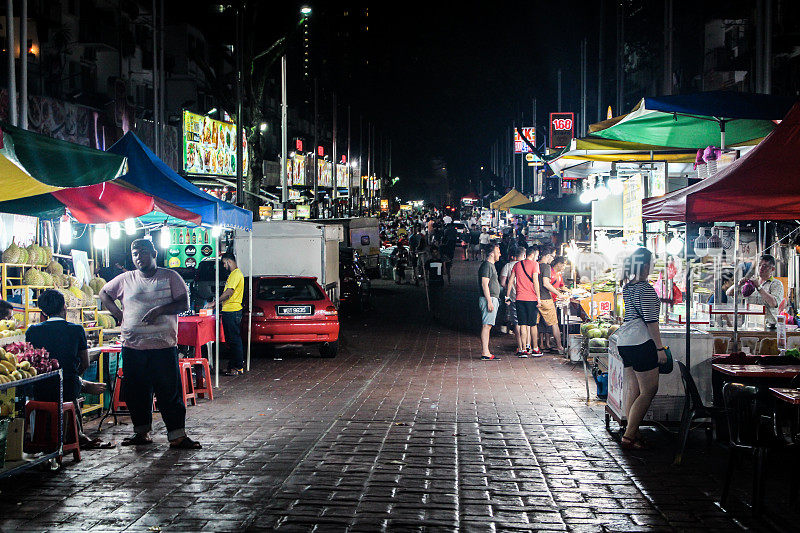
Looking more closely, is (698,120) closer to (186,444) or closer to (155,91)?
(186,444)

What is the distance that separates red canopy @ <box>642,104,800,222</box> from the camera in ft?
25.3

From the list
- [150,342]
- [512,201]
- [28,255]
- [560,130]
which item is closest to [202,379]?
[28,255]

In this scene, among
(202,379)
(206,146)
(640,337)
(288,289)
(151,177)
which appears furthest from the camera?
(206,146)

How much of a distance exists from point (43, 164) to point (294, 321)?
871 centimetres

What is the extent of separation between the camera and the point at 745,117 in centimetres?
958

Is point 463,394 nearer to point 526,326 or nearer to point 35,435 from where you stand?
point 526,326

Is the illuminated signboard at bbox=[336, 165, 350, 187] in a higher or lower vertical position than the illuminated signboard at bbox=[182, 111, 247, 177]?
higher

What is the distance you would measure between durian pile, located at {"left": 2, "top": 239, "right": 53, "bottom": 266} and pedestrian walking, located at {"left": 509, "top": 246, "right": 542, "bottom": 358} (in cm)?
835

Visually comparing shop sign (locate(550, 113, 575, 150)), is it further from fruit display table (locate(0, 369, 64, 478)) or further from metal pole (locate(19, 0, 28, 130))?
fruit display table (locate(0, 369, 64, 478))

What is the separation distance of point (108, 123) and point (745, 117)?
1504 cm

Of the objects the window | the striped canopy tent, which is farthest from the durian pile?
the window

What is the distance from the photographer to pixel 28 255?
11.8m

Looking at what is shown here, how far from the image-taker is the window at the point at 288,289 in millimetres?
15841

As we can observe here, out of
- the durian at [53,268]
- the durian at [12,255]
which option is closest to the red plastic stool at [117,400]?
the durian at [12,255]
